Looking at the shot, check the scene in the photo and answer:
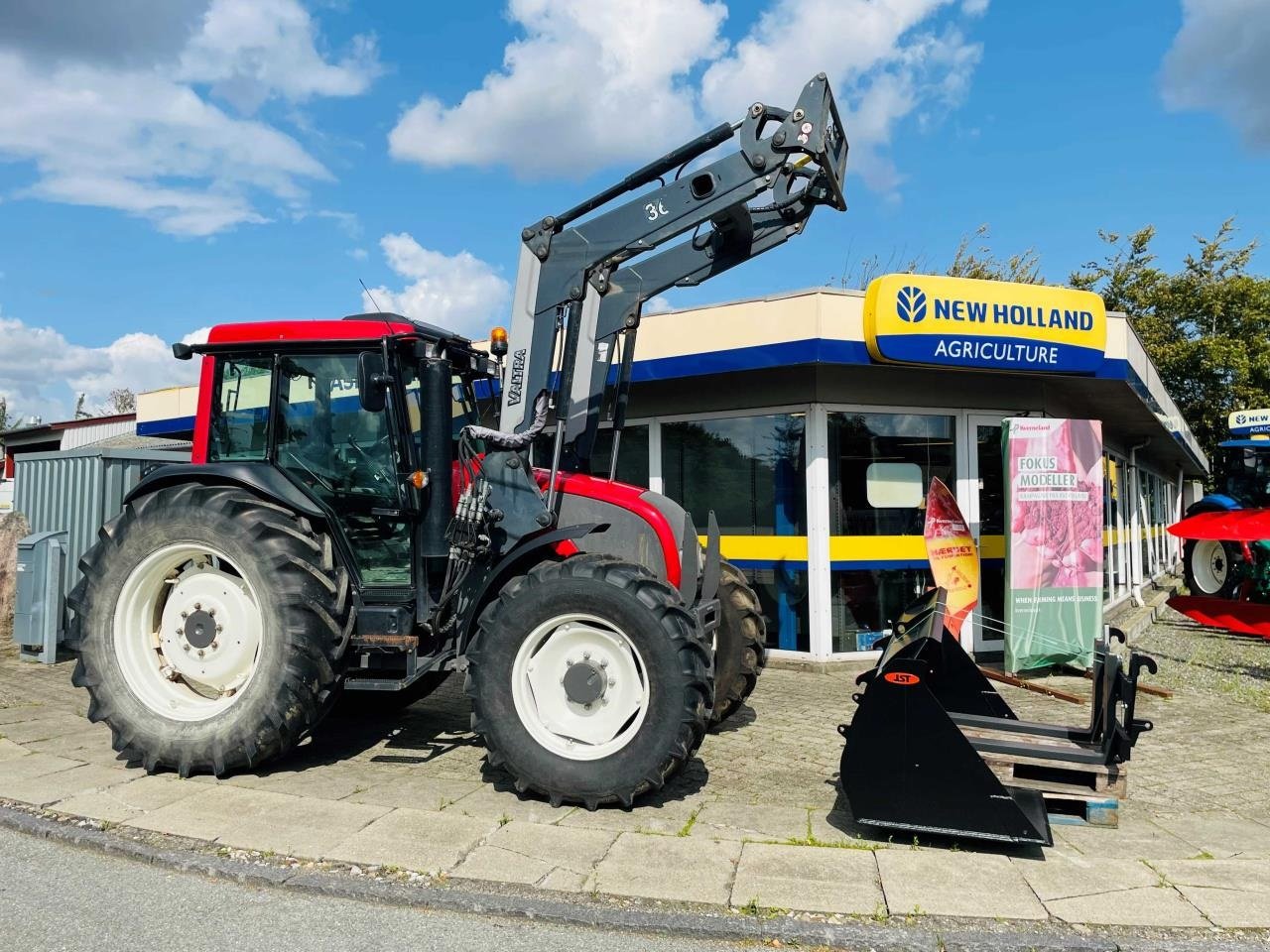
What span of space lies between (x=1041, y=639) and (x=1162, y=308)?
83.8ft

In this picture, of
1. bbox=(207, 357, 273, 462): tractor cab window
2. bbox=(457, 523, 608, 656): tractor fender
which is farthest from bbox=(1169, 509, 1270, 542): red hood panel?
bbox=(207, 357, 273, 462): tractor cab window

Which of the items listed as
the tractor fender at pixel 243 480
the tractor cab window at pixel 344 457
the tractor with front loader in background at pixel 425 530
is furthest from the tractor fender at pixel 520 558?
the tractor fender at pixel 243 480

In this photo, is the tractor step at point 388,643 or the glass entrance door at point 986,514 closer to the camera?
the tractor step at point 388,643

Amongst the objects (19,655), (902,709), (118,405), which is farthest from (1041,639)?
(118,405)

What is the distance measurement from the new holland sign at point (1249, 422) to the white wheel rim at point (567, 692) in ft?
52.2

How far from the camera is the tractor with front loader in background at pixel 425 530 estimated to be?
15.5 ft

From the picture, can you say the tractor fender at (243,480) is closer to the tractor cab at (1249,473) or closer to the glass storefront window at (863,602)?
the glass storefront window at (863,602)

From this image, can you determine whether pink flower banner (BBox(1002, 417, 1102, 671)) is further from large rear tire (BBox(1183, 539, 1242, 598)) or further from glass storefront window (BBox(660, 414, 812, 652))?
large rear tire (BBox(1183, 539, 1242, 598))

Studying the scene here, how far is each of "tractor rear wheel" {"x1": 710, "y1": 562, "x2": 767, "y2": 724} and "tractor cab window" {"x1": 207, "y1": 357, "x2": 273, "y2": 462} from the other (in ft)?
9.72

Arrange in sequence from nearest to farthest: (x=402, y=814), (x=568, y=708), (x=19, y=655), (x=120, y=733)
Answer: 1. (x=402, y=814)
2. (x=568, y=708)
3. (x=120, y=733)
4. (x=19, y=655)

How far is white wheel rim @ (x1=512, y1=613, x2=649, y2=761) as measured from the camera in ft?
15.3

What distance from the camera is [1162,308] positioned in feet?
96.1

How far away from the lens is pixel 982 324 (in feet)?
27.8

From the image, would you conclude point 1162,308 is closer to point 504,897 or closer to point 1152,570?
point 1152,570
